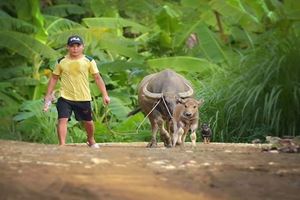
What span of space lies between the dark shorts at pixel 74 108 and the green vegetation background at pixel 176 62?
14.7ft

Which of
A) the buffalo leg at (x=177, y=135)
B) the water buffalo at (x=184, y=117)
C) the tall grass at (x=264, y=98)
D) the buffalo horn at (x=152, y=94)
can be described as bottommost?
the buffalo leg at (x=177, y=135)

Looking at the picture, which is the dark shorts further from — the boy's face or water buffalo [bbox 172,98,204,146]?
water buffalo [bbox 172,98,204,146]

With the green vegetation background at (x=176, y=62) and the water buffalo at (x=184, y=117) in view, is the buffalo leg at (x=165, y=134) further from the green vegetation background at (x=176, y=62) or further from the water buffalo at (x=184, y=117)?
the green vegetation background at (x=176, y=62)

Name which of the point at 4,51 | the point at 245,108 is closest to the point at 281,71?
the point at 245,108

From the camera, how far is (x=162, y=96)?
817cm

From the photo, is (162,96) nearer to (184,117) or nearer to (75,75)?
(184,117)

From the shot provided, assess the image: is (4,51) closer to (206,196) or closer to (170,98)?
(170,98)

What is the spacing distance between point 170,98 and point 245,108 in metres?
4.63

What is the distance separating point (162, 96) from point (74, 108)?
1.01m

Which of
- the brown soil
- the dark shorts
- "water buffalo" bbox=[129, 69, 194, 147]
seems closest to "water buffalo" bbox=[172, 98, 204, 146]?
"water buffalo" bbox=[129, 69, 194, 147]

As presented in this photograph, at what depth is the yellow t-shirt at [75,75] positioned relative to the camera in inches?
321

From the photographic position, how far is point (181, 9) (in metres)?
17.0

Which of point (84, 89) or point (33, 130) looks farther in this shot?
point (33, 130)

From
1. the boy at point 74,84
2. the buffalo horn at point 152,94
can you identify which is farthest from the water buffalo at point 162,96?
the boy at point 74,84
